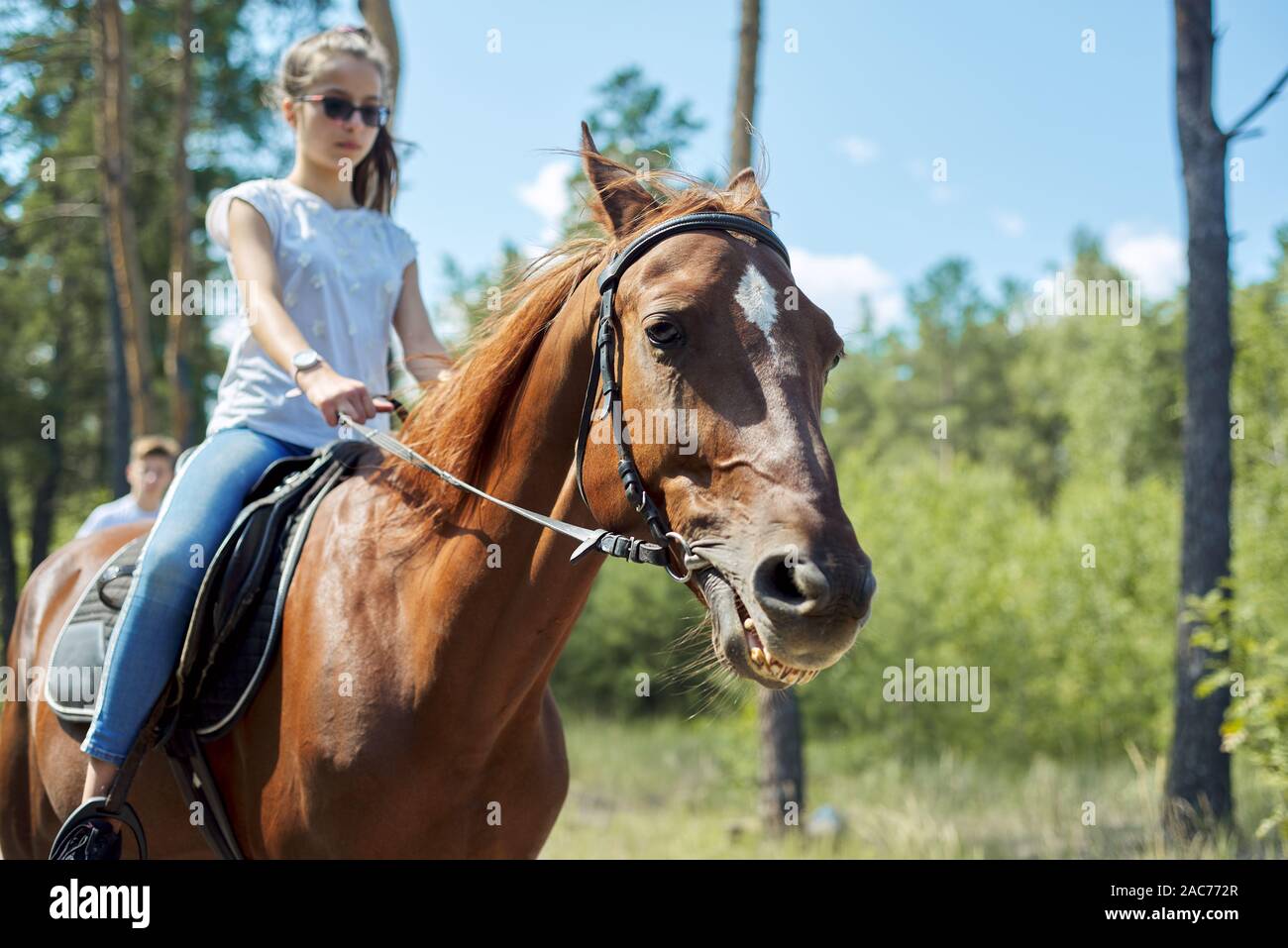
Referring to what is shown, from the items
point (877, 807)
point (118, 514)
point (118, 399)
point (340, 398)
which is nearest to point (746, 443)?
point (340, 398)

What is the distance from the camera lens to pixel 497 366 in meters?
2.68

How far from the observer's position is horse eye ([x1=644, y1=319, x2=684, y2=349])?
2184 millimetres

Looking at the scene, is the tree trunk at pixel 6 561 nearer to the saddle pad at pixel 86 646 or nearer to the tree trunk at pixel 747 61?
the tree trunk at pixel 747 61

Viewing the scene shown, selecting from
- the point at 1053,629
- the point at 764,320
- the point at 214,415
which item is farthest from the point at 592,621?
the point at 764,320

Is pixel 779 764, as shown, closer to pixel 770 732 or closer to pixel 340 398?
pixel 770 732

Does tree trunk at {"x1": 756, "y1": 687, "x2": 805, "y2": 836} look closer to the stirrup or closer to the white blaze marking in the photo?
the stirrup

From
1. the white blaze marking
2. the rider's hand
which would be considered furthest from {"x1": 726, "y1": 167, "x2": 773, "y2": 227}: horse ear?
the rider's hand

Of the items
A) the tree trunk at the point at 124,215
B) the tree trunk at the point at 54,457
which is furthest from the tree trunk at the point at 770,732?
the tree trunk at the point at 54,457

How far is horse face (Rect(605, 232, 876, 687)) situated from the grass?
21.3 ft

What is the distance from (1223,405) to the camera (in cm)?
809

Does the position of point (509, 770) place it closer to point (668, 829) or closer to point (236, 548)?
point (236, 548)

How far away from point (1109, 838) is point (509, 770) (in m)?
7.09

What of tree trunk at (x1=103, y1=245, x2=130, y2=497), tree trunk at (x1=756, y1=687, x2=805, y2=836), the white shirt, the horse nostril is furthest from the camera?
tree trunk at (x1=103, y1=245, x2=130, y2=497)

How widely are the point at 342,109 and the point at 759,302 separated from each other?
6.33 feet
